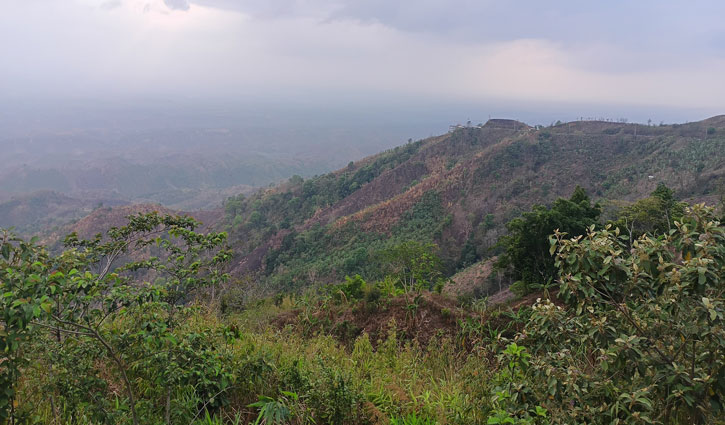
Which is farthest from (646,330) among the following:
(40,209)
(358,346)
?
(40,209)

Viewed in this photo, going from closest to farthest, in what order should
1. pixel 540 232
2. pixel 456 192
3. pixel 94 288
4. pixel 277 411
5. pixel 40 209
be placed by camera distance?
pixel 94 288
pixel 277 411
pixel 540 232
pixel 456 192
pixel 40 209

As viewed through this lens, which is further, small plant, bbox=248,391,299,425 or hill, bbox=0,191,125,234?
hill, bbox=0,191,125,234

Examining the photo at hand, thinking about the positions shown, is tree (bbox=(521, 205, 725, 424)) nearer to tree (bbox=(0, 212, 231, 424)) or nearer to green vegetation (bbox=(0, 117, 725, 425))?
green vegetation (bbox=(0, 117, 725, 425))

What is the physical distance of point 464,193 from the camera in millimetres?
33000

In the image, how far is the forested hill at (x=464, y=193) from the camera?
82.1ft

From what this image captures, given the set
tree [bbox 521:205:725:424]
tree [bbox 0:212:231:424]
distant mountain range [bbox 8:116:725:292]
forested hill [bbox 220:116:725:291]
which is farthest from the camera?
distant mountain range [bbox 8:116:725:292]

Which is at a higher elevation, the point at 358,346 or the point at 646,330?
the point at 646,330

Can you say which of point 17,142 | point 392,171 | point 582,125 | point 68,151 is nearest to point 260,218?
point 392,171

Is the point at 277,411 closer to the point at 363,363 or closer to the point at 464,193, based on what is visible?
the point at 363,363

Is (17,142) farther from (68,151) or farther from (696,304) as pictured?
(696,304)

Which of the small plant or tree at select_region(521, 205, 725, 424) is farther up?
tree at select_region(521, 205, 725, 424)

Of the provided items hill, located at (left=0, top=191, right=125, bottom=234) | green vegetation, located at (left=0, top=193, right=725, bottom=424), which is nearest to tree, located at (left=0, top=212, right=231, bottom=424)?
green vegetation, located at (left=0, top=193, right=725, bottom=424)

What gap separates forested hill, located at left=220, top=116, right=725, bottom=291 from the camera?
2503 centimetres

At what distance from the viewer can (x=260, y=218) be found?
147 feet
